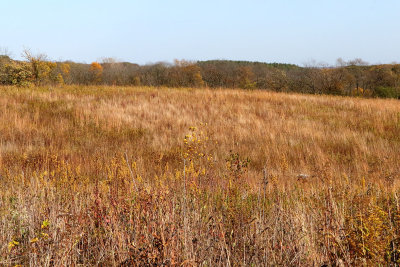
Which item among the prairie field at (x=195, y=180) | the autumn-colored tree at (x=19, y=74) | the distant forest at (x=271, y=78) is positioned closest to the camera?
the prairie field at (x=195, y=180)

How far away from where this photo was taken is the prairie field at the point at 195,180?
8.03 feet

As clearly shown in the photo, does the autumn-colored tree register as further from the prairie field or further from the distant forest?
the distant forest

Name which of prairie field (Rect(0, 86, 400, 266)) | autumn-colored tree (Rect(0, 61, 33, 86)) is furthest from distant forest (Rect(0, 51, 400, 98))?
prairie field (Rect(0, 86, 400, 266))

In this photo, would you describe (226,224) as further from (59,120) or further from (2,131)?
(59,120)

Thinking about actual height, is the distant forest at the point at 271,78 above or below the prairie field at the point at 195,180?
above

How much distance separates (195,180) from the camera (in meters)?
4.45

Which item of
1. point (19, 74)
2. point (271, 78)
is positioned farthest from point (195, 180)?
point (271, 78)

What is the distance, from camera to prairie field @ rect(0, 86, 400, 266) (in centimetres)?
245

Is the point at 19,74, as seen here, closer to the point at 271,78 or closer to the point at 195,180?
the point at 195,180

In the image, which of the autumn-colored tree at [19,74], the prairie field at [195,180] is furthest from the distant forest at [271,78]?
the prairie field at [195,180]

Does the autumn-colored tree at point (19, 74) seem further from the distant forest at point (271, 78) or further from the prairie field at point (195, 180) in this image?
the distant forest at point (271, 78)

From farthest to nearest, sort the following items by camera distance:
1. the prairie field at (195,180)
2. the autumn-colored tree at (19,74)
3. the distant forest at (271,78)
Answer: the distant forest at (271,78) < the autumn-colored tree at (19,74) < the prairie field at (195,180)

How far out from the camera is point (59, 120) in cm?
973

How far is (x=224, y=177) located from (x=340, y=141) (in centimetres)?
495
